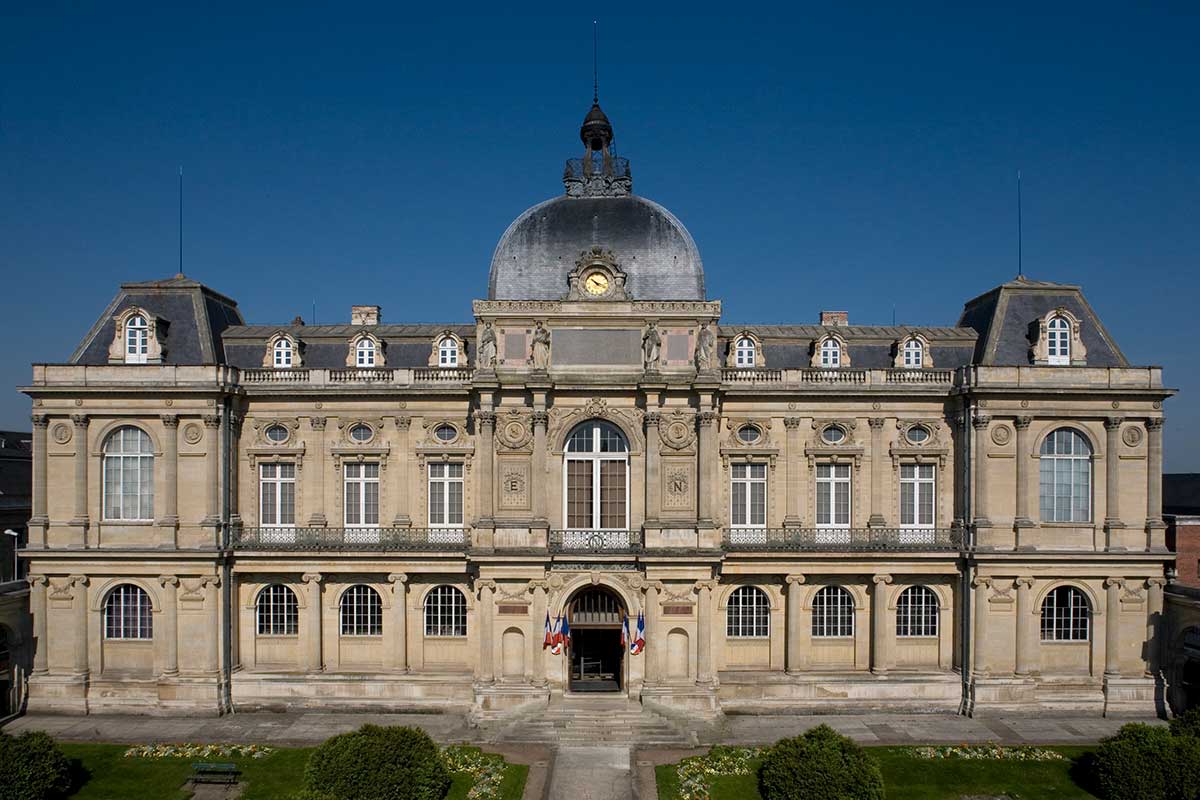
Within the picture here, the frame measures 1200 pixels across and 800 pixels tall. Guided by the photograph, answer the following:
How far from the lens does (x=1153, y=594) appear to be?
37375 mm

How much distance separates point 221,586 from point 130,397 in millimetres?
9123

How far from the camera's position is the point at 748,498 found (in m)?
38.7

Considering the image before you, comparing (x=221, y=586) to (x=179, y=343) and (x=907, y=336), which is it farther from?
(x=907, y=336)

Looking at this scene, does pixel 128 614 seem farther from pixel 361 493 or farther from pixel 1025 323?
pixel 1025 323

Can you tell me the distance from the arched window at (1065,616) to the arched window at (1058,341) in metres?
10.2

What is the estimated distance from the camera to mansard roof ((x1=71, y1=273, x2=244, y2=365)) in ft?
127

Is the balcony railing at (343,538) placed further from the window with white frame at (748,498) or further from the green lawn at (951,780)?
the green lawn at (951,780)

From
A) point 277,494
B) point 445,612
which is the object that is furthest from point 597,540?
point 277,494

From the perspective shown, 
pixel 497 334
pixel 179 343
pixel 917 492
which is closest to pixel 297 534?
pixel 179 343

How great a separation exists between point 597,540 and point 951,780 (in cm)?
1571

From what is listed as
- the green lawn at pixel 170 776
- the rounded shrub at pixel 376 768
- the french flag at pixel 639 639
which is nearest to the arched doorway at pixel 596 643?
the french flag at pixel 639 639

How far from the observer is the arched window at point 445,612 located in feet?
126

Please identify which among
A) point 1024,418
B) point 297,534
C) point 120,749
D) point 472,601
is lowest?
point 120,749

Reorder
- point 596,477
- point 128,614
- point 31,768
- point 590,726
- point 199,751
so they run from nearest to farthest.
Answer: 1. point 31,768
2. point 199,751
3. point 590,726
4. point 596,477
5. point 128,614
